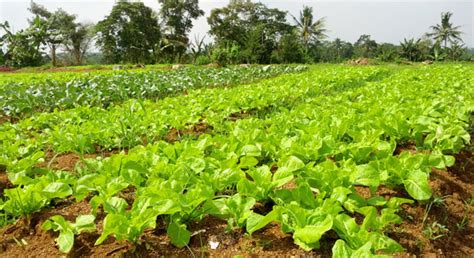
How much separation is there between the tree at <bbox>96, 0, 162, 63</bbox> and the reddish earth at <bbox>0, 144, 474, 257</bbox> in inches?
1722

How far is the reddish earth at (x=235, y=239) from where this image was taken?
202 cm

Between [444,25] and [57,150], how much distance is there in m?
62.1

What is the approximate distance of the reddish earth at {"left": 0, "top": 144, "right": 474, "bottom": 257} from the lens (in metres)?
2.02

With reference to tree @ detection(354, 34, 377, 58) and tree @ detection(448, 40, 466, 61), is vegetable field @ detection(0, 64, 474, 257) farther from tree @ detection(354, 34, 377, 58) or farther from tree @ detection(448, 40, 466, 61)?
tree @ detection(354, 34, 377, 58)

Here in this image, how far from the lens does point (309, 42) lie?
1988 inches

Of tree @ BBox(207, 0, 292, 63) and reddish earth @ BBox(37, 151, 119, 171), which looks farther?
tree @ BBox(207, 0, 292, 63)

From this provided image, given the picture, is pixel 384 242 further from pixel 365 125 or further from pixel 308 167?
pixel 365 125

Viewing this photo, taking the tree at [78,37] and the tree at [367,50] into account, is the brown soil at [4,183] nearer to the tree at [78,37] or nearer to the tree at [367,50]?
the tree at [78,37]

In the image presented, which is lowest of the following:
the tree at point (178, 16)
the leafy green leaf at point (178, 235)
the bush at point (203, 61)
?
the leafy green leaf at point (178, 235)

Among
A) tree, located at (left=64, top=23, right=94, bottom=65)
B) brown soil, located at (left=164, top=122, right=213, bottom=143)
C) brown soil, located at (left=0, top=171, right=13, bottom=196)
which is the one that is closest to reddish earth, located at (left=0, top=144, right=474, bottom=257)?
brown soil, located at (left=0, top=171, right=13, bottom=196)

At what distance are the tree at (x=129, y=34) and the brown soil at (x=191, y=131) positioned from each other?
1602 inches

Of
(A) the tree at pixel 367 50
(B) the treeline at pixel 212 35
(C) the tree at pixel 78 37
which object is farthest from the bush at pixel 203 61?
(A) the tree at pixel 367 50

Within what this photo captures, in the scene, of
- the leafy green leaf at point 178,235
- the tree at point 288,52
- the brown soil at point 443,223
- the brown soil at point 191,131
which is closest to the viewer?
A: the leafy green leaf at point 178,235

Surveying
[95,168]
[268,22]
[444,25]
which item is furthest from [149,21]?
[95,168]
